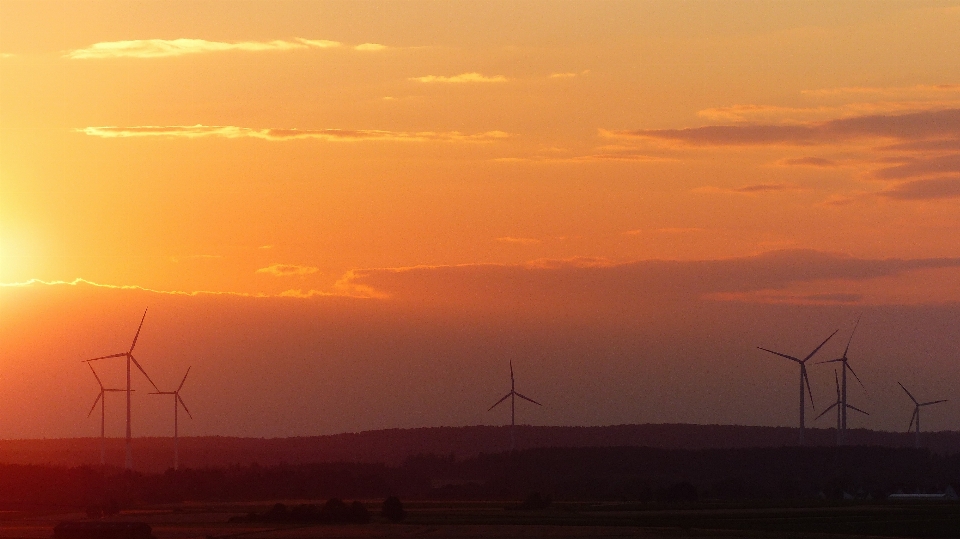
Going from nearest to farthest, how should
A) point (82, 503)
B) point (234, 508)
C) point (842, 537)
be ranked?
point (842, 537)
point (234, 508)
point (82, 503)

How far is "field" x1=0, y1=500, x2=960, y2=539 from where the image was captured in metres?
125

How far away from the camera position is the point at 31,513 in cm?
17050

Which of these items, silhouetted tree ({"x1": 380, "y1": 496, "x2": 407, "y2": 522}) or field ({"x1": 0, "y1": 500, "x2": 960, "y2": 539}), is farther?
silhouetted tree ({"x1": 380, "y1": 496, "x2": 407, "y2": 522})

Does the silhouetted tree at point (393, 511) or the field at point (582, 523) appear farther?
the silhouetted tree at point (393, 511)

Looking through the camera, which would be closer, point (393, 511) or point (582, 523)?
point (582, 523)

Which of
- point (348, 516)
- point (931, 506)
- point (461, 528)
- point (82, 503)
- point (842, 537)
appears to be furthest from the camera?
point (82, 503)

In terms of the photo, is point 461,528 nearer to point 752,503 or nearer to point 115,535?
point 115,535

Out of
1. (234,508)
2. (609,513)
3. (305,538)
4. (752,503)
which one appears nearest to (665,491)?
(752,503)

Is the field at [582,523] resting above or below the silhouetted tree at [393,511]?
below

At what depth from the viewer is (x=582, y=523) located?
13888 centimetres

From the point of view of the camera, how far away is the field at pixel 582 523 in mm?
124562

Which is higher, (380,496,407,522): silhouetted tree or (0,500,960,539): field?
(380,496,407,522): silhouetted tree

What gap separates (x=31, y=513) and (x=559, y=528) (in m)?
71.2

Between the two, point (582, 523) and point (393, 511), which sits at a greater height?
point (393, 511)
